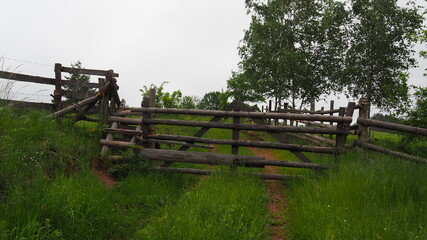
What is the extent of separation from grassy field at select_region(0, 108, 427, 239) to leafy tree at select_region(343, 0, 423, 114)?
1992cm

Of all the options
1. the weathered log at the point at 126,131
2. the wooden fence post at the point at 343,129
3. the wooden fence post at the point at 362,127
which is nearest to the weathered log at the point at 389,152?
the wooden fence post at the point at 362,127

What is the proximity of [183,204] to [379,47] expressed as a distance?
23.4m

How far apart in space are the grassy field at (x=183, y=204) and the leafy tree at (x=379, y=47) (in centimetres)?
1992

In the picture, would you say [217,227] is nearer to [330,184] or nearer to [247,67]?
[330,184]

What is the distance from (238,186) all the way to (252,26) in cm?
2183

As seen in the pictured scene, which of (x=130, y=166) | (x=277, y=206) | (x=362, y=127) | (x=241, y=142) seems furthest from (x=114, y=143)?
(x=362, y=127)

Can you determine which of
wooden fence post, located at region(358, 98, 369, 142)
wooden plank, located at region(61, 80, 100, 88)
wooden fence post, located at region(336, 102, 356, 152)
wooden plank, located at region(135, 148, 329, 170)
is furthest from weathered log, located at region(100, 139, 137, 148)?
wooden fence post, located at region(358, 98, 369, 142)

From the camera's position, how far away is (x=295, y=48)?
23.7 metres

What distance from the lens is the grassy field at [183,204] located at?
2738 millimetres

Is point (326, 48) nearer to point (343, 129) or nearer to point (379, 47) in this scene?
point (379, 47)

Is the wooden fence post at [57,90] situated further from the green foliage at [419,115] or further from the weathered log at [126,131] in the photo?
the green foliage at [419,115]

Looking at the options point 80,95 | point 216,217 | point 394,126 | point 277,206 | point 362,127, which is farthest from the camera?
point 80,95

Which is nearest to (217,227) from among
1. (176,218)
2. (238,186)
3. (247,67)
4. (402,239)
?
(176,218)

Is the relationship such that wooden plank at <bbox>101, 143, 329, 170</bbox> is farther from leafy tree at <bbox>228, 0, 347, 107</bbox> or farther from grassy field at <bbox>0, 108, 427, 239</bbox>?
leafy tree at <bbox>228, 0, 347, 107</bbox>
